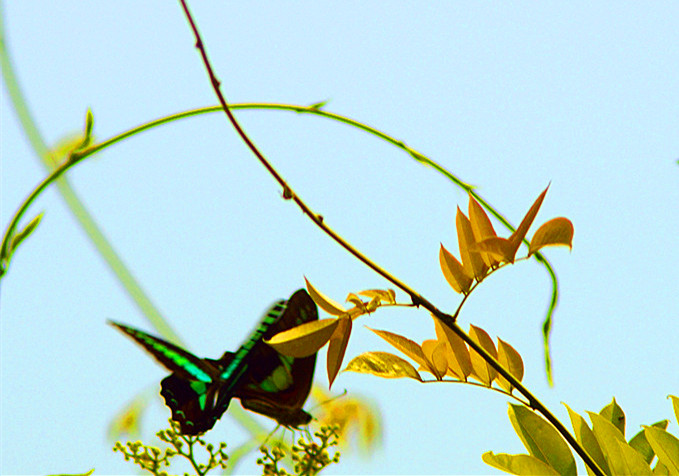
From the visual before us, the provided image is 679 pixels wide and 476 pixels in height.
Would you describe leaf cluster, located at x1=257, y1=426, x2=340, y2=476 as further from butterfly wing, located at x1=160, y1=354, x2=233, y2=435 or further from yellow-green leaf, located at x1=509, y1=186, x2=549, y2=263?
yellow-green leaf, located at x1=509, y1=186, x2=549, y2=263

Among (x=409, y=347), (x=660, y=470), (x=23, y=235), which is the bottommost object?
(x=660, y=470)

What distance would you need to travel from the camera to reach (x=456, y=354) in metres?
0.34

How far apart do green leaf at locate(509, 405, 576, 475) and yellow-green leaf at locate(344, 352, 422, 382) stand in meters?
0.07

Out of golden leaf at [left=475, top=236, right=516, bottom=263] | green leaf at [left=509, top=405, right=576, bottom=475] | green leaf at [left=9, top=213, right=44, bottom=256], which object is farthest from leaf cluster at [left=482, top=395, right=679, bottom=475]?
green leaf at [left=9, top=213, right=44, bottom=256]

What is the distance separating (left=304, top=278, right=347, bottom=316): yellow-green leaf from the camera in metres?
0.29

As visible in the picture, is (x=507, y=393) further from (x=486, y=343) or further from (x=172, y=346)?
(x=172, y=346)

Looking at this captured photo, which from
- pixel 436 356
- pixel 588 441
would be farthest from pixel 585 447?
pixel 436 356

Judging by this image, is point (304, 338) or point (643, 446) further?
point (643, 446)

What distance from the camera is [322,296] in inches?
11.4

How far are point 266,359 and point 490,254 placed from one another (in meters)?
0.14

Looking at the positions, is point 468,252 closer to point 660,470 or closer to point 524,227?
point 524,227

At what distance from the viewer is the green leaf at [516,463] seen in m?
0.36

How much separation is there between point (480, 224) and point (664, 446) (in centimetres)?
17

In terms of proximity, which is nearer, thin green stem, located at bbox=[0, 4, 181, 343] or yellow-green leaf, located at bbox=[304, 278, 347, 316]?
yellow-green leaf, located at bbox=[304, 278, 347, 316]
